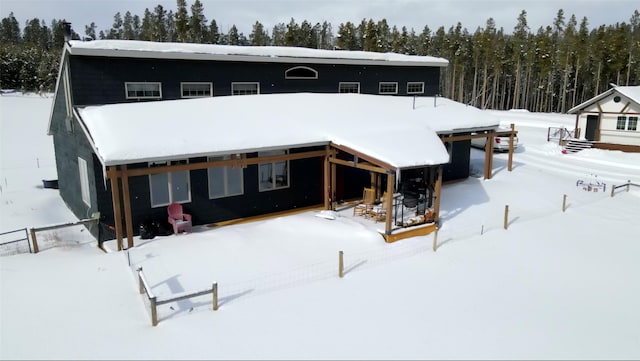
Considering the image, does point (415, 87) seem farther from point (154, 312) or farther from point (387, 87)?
point (154, 312)

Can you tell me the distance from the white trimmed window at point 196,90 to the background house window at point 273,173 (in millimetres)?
3460

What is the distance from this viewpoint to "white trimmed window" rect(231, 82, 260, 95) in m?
15.0

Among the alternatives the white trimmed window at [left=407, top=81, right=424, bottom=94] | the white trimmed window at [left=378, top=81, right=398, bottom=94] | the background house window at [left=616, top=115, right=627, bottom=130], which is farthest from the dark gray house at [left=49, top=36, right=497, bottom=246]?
the background house window at [left=616, top=115, right=627, bottom=130]

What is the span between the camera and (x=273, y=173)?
12938mm

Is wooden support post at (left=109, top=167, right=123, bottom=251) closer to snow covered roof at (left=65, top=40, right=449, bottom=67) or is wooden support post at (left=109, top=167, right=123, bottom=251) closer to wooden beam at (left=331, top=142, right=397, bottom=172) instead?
snow covered roof at (left=65, top=40, right=449, bottom=67)

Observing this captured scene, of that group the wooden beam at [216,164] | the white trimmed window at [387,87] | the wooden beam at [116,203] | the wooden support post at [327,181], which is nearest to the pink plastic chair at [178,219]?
the wooden beam at [216,164]

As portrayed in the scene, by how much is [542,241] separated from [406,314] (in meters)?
6.02

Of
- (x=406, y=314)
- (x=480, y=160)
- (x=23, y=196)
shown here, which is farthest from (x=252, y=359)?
(x=480, y=160)

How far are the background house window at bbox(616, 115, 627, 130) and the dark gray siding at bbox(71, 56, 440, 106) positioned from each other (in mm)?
12373

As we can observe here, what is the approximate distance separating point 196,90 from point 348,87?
6463 millimetres

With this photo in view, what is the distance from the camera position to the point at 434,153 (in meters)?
11.7

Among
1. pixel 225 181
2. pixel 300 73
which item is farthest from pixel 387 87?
pixel 225 181

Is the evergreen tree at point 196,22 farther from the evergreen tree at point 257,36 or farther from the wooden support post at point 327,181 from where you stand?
the wooden support post at point 327,181

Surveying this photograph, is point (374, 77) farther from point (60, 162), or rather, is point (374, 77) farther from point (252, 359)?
point (252, 359)
